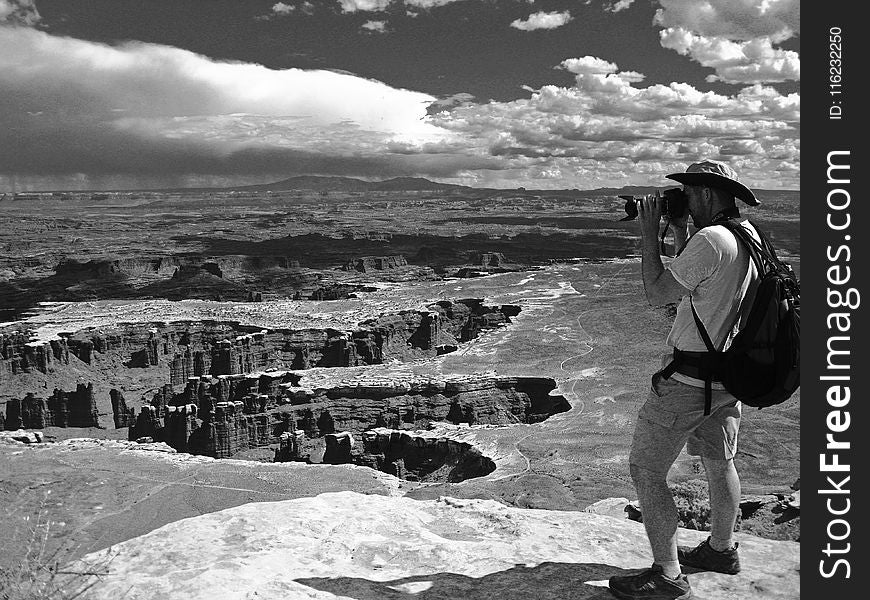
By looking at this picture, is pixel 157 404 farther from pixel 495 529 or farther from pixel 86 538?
pixel 495 529

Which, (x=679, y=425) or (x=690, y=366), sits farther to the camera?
(x=679, y=425)

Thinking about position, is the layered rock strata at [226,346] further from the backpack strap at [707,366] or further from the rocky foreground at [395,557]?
the backpack strap at [707,366]

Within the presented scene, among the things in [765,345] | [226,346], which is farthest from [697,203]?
[226,346]

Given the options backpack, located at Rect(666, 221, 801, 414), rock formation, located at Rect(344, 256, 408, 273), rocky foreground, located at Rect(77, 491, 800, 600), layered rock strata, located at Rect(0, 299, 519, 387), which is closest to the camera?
backpack, located at Rect(666, 221, 801, 414)

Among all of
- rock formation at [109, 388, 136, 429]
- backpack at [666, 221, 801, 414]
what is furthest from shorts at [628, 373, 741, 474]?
rock formation at [109, 388, 136, 429]

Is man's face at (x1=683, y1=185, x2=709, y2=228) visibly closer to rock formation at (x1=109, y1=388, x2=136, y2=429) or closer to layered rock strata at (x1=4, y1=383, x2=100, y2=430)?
rock formation at (x1=109, y1=388, x2=136, y2=429)

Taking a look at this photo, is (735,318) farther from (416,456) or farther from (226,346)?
(226,346)

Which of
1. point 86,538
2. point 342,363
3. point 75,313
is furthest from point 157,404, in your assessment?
point 75,313
